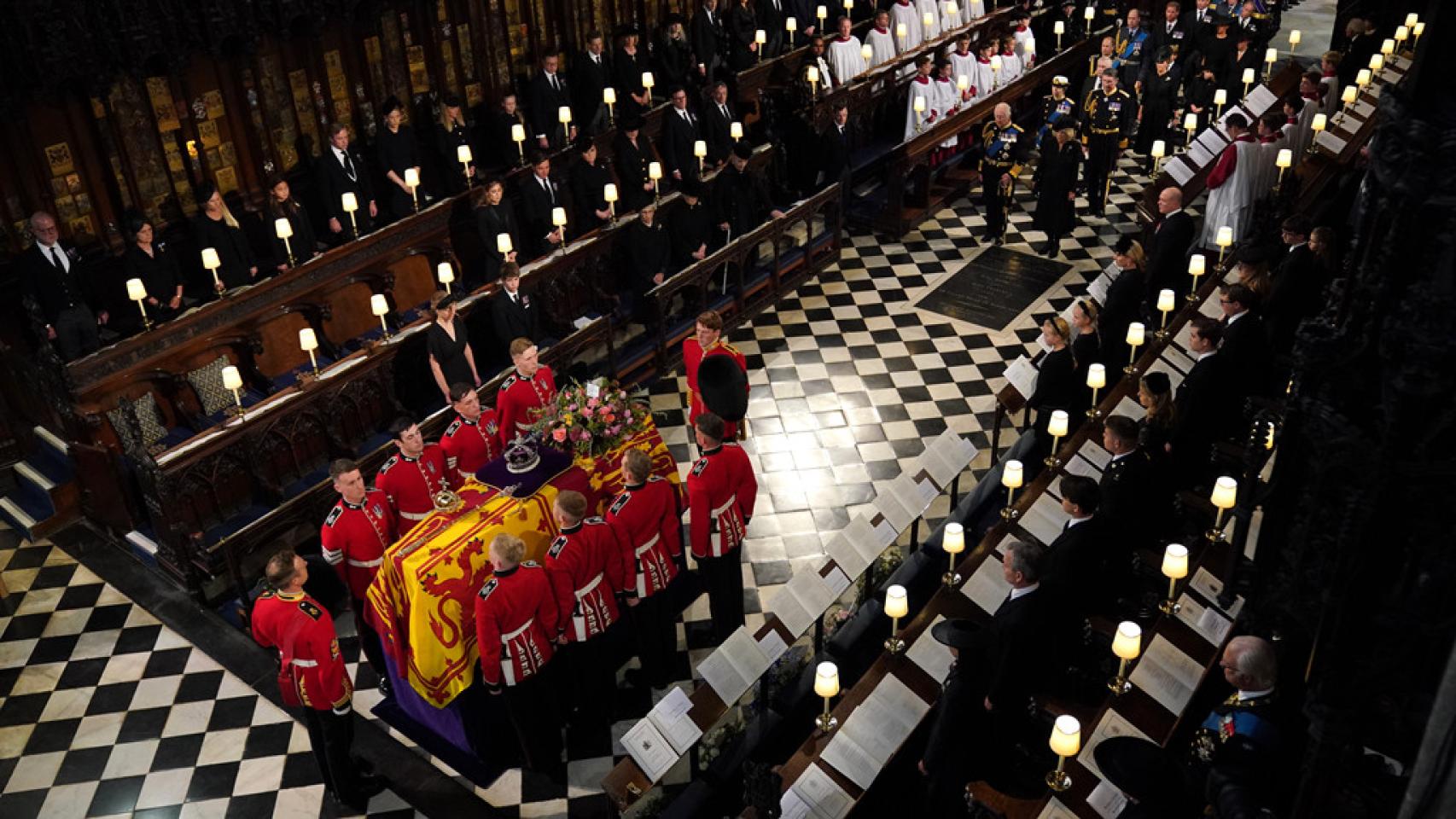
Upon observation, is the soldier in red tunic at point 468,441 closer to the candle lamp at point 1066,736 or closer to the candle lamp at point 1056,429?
the candle lamp at point 1056,429

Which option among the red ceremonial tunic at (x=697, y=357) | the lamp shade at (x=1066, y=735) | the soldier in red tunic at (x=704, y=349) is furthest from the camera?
the red ceremonial tunic at (x=697, y=357)

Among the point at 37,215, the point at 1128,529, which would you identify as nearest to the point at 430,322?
the point at 37,215

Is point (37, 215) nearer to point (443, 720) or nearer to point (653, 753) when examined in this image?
point (443, 720)

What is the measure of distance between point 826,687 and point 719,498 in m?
1.96

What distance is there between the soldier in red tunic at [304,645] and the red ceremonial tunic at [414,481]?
1219 mm

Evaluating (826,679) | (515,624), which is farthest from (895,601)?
(515,624)

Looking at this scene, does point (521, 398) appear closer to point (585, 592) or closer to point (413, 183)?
point (585, 592)

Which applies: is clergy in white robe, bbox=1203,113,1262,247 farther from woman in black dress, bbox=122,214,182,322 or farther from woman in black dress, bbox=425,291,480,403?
woman in black dress, bbox=122,214,182,322

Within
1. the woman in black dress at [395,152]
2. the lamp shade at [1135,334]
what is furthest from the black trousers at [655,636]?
the woman in black dress at [395,152]

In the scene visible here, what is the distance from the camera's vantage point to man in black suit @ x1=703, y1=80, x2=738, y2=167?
1557 centimetres

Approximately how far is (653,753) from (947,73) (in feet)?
44.0

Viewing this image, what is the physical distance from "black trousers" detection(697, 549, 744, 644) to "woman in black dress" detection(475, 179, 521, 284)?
489 cm

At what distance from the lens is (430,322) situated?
10.9 metres

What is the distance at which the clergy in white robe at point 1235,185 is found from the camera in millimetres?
13641
